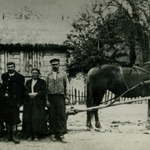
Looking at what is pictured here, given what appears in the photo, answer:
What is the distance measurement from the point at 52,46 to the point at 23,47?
143cm

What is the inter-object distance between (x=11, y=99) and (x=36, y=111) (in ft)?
1.67

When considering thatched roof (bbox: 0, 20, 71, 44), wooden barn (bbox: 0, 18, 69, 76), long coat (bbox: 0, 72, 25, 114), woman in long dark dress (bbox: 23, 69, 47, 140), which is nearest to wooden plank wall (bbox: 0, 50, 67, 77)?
wooden barn (bbox: 0, 18, 69, 76)

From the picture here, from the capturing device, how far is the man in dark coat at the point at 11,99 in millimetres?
5254

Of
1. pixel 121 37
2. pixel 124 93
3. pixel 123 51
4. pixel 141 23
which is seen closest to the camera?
pixel 124 93

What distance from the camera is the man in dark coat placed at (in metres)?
5.25

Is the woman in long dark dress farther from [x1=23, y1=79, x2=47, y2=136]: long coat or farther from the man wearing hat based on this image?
the man wearing hat

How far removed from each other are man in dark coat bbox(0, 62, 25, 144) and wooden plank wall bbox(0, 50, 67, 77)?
8.92 metres

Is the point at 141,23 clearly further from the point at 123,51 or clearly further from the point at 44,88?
the point at 44,88

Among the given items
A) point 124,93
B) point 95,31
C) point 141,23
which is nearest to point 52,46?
point 95,31

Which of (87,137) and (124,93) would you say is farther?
(124,93)

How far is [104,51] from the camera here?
12016 mm

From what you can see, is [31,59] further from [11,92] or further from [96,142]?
[96,142]

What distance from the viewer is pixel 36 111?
5.46 m

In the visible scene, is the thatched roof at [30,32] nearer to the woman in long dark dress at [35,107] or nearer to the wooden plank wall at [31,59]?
the wooden plank wall at [31,59]
